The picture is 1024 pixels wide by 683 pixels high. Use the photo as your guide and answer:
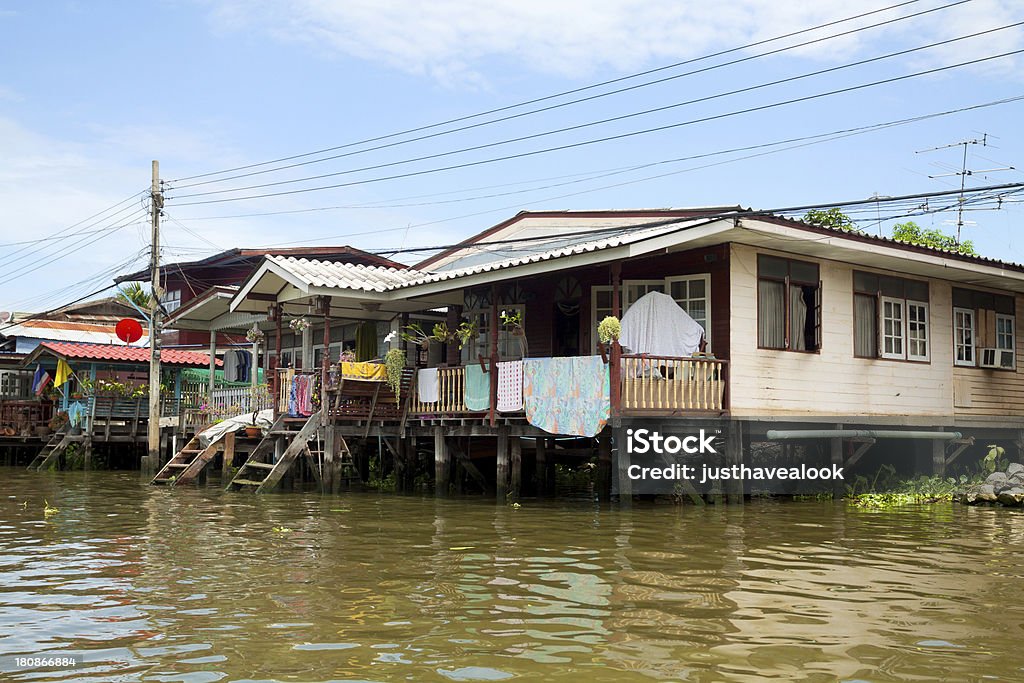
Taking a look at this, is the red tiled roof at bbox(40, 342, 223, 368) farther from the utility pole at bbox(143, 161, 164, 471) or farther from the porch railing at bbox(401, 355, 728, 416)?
the porch railing at bbox(401, 355, 728, 416)

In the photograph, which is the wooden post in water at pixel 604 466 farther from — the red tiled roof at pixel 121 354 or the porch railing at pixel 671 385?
the red tiled roof at pixel 121 354

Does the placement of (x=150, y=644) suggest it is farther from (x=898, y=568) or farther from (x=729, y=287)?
(x=729, y=287)

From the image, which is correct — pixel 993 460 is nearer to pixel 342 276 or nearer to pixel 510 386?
pixel 510 386

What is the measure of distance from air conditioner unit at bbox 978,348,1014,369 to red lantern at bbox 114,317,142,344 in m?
21.9

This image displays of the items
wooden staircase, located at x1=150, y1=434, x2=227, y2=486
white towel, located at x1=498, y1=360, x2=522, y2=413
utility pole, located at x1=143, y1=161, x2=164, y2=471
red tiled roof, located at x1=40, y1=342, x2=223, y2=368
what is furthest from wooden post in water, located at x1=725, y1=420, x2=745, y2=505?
red tiled roof, located at x1=40, y1=342, x2=223, y2=368

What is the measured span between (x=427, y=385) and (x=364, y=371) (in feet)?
4.67

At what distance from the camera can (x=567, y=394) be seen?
16297 millimetres

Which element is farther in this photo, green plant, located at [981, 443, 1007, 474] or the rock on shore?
green plant, located at [981, 443, 1007, 474]

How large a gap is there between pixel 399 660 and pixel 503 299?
48.0ft

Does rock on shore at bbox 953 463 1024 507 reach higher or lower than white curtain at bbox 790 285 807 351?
lower

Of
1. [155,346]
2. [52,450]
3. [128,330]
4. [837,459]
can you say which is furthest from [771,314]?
[52,450]

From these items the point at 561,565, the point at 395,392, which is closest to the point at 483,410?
the point at 395,392

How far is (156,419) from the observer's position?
26781 millimetres

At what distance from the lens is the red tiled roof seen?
101 feet
